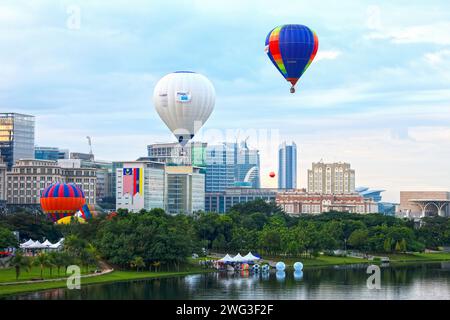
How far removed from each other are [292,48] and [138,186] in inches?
3102

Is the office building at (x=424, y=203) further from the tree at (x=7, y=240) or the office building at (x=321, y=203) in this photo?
the tree at (x=7, y=240)

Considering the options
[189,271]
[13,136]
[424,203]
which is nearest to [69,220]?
[189,271]

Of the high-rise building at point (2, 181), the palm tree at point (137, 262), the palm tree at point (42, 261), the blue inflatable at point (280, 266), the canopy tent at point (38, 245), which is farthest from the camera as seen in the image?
the high-rise building at point (2, 181)

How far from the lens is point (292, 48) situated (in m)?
79.9

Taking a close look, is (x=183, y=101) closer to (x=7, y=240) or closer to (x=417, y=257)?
(x=7, y=240)

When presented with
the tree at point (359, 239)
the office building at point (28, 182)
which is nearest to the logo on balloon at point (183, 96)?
the tree at point (359, 239)

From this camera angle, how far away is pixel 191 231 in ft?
302

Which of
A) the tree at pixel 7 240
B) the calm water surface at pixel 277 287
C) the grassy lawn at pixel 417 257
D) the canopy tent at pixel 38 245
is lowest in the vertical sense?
the calm water surface at pixel 277 287

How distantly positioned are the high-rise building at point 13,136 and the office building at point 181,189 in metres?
32.8

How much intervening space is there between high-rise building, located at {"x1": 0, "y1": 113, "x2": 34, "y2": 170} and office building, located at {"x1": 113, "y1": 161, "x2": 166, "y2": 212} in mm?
31980

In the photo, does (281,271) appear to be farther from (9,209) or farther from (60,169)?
(60,169)

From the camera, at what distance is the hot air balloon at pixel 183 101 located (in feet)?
332

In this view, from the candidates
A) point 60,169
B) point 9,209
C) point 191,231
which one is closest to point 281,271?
point 191,231

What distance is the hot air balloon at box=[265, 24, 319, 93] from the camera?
79.6 m
